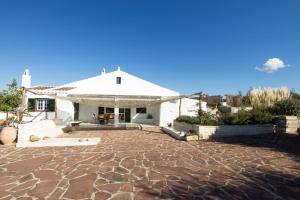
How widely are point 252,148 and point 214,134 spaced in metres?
2.94

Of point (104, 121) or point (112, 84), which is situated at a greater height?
point (112, 84)

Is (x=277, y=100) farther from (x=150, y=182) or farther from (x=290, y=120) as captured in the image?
(x=150, y=182)

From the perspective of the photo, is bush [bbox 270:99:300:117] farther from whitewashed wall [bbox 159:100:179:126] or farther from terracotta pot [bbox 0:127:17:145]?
terracotta pot [bbox 0:127:17:145]

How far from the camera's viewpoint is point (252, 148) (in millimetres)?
9172

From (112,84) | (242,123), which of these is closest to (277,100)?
(242,123)

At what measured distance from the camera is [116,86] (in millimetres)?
20062

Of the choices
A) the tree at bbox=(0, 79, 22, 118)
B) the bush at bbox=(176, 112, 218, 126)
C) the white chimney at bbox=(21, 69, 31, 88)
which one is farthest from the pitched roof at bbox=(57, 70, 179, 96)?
the bush at bbox=(176, 112, 218, 126)

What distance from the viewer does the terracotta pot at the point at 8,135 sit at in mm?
9328

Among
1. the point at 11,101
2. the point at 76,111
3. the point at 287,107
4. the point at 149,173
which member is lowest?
the point at 149,173

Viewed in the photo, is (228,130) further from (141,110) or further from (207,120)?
(141,110)

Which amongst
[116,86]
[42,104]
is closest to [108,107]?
[116,86]

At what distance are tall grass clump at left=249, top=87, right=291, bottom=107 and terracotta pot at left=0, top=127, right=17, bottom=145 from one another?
1562 cm

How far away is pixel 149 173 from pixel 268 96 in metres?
13.7

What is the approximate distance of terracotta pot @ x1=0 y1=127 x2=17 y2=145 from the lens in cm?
933
